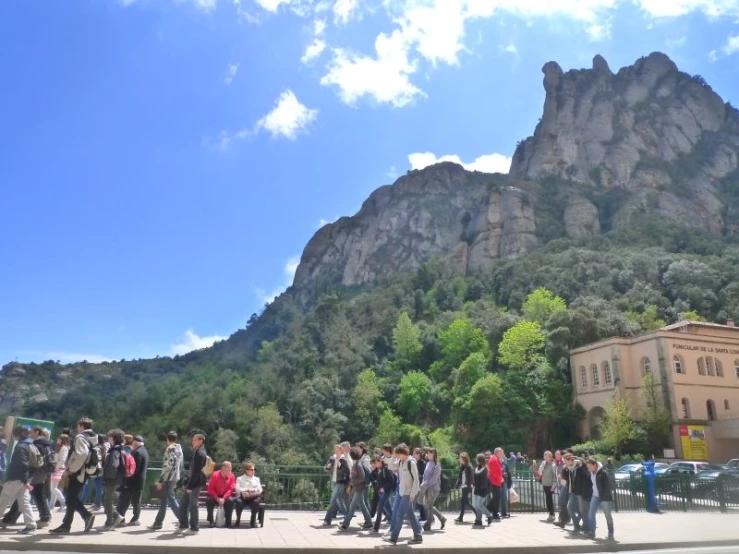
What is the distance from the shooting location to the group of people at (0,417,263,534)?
10352mm

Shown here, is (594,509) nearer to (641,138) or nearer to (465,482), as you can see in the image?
(465,482)

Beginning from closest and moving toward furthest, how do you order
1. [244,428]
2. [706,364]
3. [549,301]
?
[706,364]
[244,428]
[549,301]

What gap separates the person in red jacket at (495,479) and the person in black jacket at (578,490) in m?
1.72

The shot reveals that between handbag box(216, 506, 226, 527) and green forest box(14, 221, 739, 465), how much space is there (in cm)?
3437

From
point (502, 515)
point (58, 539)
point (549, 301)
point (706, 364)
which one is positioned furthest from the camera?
point (549, 301)

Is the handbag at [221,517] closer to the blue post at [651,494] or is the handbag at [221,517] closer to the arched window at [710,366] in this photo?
the blue post at [651,494]

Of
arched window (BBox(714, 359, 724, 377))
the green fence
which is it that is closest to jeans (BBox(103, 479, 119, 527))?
the green fence

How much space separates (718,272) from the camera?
7231 cm

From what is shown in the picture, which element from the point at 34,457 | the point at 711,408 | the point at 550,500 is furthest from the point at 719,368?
the point at 34,457

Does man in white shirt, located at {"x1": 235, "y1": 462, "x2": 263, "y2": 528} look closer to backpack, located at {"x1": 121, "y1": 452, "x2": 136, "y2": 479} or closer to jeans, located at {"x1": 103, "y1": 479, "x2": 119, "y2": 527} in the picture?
backpack, located at {"x1": 121, "y1": 452, "x2": 136, "y2": 479}

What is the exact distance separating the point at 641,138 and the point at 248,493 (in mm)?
127508

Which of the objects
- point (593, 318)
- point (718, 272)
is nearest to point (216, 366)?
point (593, 318)

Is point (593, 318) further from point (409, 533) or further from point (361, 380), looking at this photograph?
point (409, 533)

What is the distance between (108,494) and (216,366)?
103 m
